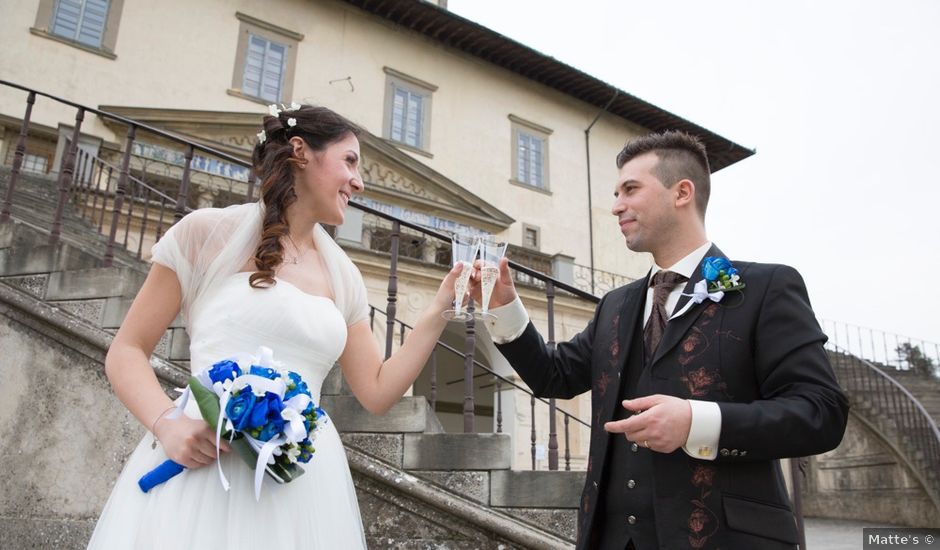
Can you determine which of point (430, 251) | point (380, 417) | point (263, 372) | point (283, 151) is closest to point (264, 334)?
point (263, 372)

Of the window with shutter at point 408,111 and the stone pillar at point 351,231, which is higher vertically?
the window with shutter at point 408,111

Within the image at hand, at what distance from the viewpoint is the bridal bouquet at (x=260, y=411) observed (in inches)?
56.4

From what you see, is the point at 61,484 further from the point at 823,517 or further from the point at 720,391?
the point at 823,517

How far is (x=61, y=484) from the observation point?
3.29 metres

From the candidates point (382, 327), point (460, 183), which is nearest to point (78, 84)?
point (382, 327)

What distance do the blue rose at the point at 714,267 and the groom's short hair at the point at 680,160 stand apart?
1.00 ft

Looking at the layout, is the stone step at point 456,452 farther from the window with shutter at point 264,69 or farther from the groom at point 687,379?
the window with shutter at point 264,69

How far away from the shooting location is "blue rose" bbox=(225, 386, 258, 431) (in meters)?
1.42

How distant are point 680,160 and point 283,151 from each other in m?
1.28

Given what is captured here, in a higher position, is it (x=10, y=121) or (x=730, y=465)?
(x=10, y=121)

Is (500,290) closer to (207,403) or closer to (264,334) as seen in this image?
(264,334)

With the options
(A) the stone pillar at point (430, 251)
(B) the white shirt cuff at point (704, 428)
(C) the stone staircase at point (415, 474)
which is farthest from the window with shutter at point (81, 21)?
(B) the white shirt cuff at point (704, 428)

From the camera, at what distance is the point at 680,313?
1.74 m

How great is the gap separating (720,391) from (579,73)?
16637mm
